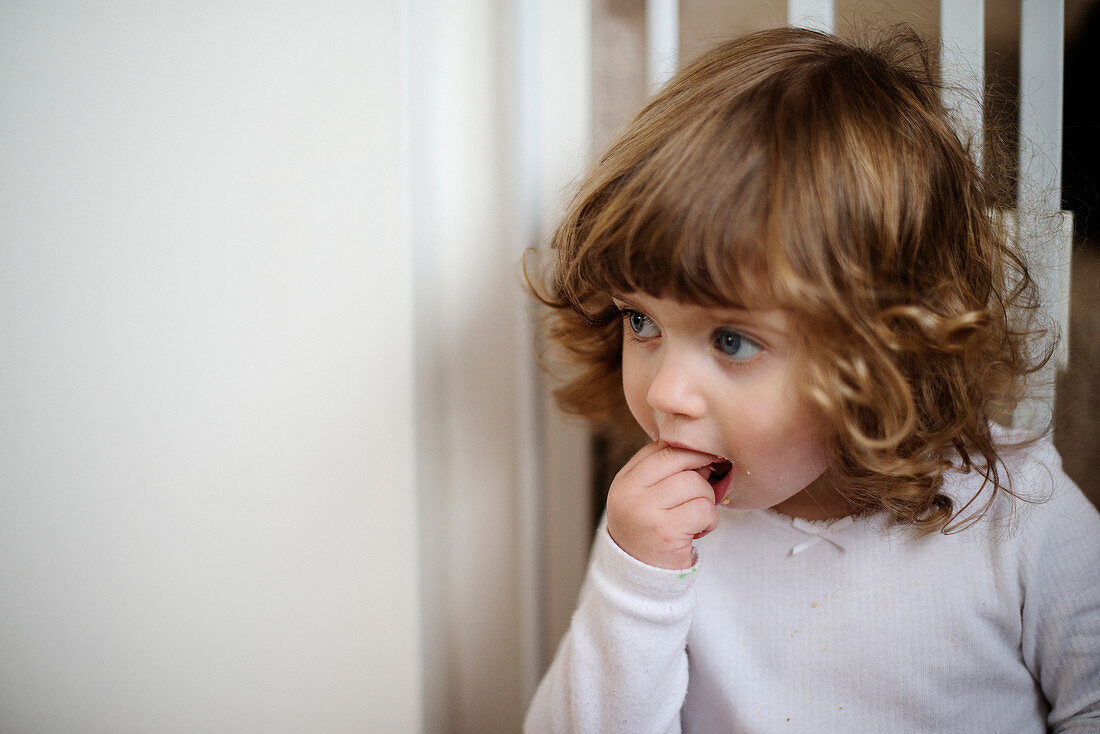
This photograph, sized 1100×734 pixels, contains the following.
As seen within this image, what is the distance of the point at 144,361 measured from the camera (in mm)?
732

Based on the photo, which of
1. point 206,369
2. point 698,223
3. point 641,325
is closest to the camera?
point 698,223

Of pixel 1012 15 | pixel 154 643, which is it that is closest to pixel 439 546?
pixel 154 643

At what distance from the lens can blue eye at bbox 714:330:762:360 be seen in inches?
21.1

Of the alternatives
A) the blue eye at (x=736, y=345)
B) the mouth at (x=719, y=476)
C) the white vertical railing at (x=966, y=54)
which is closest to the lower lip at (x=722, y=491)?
the mouth at (x=719, y=476)

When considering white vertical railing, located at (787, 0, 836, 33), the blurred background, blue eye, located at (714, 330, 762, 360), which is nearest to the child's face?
blue eye, located at (714, 330, 762, 360)

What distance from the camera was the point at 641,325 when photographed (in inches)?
24.2

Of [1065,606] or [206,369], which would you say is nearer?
[1065,606]

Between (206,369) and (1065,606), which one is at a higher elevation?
(206,369)

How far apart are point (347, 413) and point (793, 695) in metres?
0.53

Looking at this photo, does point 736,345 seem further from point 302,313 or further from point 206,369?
point 206,369

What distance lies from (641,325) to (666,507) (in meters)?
0.16

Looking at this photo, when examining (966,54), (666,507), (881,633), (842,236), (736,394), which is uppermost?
(966,54)

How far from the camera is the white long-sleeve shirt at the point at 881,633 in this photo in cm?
62

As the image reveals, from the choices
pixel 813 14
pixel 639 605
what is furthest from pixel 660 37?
pixel 639 605
